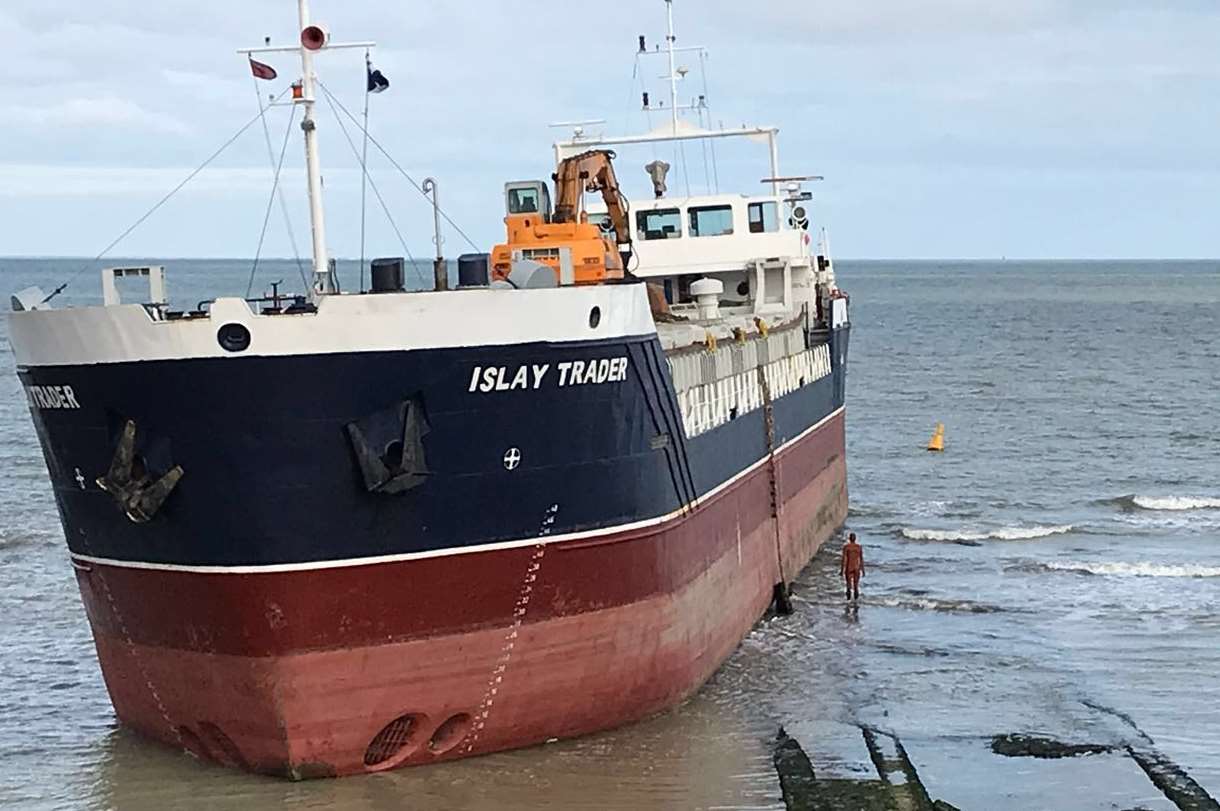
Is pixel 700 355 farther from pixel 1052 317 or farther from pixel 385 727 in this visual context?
pixel 1052 317

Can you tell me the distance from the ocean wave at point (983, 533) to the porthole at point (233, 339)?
1940 centimetres

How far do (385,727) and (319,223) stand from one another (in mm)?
4542

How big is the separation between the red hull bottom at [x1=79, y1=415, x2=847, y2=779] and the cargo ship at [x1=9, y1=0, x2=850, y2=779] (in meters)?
0.02

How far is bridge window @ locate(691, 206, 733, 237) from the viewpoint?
31.2 metres

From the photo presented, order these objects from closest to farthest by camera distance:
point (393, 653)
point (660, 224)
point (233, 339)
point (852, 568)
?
point (233, 339) → point (393, 653) → point (852, 568) → point (660, 224)

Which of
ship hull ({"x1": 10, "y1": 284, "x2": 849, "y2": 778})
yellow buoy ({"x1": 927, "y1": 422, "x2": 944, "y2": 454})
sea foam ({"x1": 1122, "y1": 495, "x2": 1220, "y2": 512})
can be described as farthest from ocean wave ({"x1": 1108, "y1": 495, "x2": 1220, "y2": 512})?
ship hull ({"x1": 10, "y1": 284, "x2": 849, "y2": 778})

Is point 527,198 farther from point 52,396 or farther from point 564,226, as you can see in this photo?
point 52,396

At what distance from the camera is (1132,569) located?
27.8 metres

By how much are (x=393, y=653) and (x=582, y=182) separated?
32.0 feet

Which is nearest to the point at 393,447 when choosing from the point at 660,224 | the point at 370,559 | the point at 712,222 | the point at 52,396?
the point at 370,559

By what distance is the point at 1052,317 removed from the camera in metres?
120

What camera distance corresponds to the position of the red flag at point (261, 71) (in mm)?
16156

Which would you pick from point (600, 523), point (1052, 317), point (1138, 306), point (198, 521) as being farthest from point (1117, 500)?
point (1138, 306)

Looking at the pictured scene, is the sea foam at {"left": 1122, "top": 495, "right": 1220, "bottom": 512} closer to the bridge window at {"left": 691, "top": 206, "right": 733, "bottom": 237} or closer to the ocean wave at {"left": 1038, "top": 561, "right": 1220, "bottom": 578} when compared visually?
the ocean wave at {"left": 1038, "top": 561, "right": 1220, "bottom": 578}
